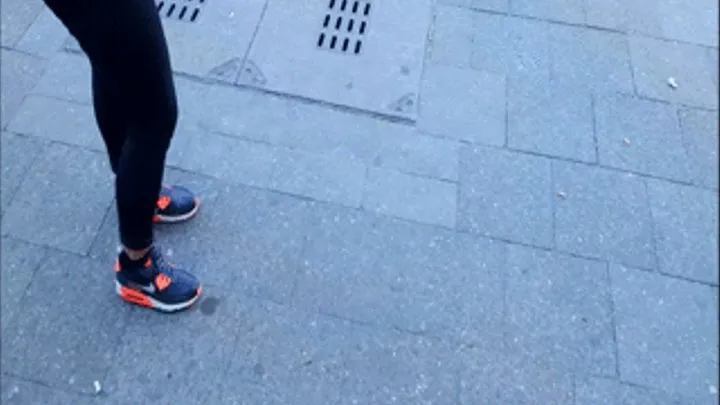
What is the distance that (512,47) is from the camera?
3.50 m

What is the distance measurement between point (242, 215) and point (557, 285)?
131 cm

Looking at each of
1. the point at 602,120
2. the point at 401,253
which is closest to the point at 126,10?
the point at 401,253

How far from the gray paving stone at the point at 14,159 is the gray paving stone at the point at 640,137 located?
8.25 ft

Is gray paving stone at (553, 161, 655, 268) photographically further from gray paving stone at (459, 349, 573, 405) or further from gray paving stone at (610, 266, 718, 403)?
gray paving stone at (459, 349, 573, 405)

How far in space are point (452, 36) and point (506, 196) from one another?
106 centimetres

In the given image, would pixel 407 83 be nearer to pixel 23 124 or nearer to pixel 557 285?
pixel 557 285

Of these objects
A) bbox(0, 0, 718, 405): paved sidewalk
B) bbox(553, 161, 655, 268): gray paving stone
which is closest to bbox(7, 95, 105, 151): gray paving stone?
bbox(0, 0, 718, 405): paved sidewalk

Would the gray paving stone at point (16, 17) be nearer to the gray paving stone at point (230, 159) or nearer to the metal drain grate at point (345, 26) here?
the gray paving stone at point (230, 159)

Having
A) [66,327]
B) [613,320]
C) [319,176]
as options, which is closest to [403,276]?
[319,176]

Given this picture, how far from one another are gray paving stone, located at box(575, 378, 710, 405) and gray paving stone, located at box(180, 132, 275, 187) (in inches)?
58.8

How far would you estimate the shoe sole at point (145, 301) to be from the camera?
2.43 meters

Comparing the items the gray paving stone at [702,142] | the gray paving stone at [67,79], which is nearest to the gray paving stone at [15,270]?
the gray paving stone at [67,79]

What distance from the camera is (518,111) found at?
3.22 meters

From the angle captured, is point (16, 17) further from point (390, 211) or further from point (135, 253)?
point (390, 211)
